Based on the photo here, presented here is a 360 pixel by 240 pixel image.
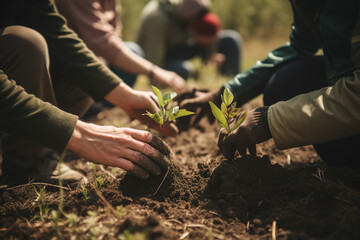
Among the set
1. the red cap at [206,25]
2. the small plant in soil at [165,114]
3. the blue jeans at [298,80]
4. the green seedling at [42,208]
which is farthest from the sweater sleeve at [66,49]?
the red cap at [206,25]

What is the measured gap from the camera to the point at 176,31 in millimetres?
4602

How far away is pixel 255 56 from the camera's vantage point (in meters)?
6.99

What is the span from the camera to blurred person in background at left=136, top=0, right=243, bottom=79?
4.37m

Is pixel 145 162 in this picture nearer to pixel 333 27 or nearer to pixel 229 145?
pixel 229 145

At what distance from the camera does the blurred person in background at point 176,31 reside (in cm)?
437

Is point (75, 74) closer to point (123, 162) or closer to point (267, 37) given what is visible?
point (123, 162)

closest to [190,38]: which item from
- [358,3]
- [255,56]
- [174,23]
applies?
[174,23]

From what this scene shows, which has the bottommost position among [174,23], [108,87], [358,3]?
[108,87]

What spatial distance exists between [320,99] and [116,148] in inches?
39.2

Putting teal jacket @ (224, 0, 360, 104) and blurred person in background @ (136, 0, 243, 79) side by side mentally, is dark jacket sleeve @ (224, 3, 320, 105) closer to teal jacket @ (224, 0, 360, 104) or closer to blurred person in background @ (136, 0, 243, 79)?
teal jacket @ (224, 0, 360, 104)

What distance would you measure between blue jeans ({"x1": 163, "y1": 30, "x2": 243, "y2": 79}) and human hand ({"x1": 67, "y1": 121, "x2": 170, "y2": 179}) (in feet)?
10.4

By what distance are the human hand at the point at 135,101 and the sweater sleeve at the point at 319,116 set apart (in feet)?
2.48

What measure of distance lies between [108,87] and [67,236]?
1.01 meters

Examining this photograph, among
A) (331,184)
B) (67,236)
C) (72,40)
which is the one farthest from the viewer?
(72,40)
